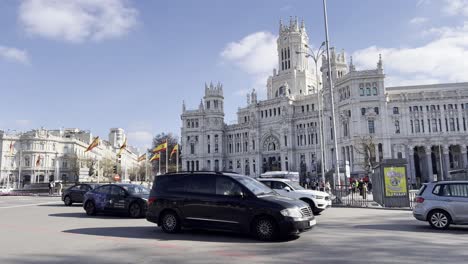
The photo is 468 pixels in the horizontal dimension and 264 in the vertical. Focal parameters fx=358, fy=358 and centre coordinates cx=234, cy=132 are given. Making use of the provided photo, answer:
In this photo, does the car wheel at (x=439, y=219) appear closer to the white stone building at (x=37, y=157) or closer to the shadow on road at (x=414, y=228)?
the shadow on road at (x=414, y=228)

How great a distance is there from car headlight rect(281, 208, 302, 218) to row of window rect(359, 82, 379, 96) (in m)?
61.9

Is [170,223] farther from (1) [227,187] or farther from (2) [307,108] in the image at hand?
→ (2) [307,108]

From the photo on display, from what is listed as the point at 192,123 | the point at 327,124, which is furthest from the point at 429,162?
the point at 192,123

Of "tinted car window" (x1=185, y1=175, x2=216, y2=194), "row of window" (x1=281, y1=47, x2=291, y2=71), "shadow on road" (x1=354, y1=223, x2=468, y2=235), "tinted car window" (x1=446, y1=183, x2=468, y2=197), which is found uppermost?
"row of window" (x1=281, y1=47, x2=291, y2=71)

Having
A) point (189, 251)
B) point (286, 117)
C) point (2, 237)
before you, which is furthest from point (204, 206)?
point (286, 117)

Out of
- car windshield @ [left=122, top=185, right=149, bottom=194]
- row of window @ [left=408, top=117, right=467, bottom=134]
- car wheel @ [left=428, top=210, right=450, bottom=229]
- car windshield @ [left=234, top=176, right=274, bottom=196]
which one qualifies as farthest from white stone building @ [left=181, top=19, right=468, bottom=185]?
car windshield @ [left=234, top=176, right=274, bottom=196]

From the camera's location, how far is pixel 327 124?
7912 cm

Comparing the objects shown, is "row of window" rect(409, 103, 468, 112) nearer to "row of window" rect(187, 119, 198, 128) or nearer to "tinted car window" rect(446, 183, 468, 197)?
"row of window" rect(187, 119, 198, 128)

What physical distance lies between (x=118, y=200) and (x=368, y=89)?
59863 millimetres

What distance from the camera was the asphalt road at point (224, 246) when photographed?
8.23 m

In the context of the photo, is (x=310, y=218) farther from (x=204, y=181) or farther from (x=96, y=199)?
(x=96, y=199)

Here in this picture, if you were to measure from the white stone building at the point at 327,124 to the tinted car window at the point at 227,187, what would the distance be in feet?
102

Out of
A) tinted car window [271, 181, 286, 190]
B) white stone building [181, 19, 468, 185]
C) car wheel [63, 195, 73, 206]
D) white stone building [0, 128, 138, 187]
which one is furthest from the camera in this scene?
white stone building [0, 128, 138, 187]

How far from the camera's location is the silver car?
12352mm
